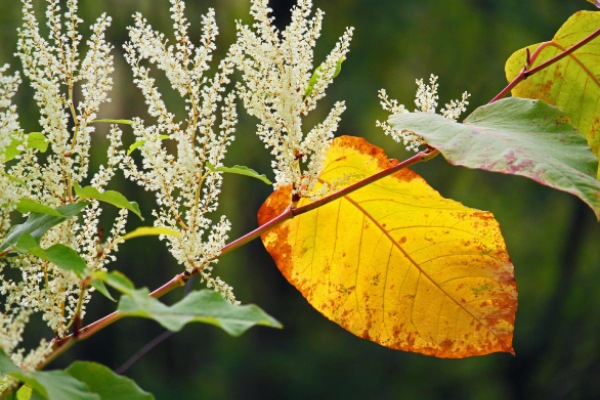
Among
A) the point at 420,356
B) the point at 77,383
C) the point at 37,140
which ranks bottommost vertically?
the point at 420,356

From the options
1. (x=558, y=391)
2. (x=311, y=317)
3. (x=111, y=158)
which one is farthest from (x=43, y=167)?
(x=558, y=391)

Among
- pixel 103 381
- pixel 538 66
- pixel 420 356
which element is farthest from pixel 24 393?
pixel 420 356

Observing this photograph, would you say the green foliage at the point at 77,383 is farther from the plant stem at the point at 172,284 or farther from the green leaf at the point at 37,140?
the green leaf at the point at 37,140

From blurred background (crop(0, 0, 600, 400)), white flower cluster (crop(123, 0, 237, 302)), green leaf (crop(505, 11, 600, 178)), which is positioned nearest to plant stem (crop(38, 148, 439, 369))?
white flower cluster (crop(123, 0, 237, 302))

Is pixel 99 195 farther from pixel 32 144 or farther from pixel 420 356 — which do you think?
pixel 420 356

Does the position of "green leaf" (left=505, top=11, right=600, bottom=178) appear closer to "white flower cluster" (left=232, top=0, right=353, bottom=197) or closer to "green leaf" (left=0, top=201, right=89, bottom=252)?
"white flower cluster" (left=232, top=0, right=353, bottom=197)

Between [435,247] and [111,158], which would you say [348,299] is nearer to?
[435,247]

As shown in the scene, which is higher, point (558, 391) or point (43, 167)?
point (43, 167)
